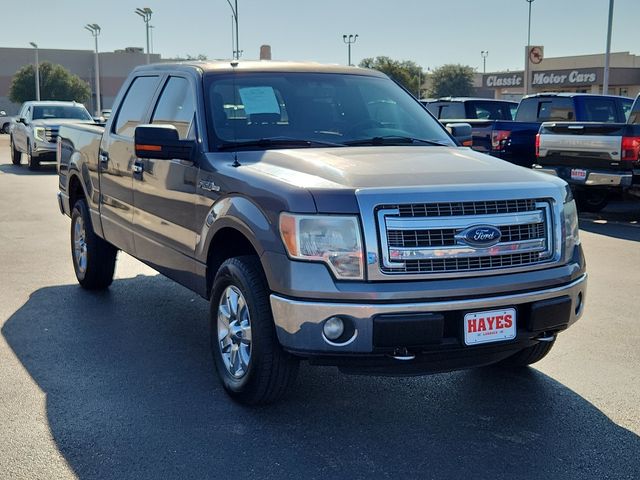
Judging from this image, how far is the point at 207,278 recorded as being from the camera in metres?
5.01

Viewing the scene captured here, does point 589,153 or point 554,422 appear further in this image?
point 589,153

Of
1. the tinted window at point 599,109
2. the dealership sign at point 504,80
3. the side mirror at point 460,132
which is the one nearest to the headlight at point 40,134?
the tinted window at point 599,109

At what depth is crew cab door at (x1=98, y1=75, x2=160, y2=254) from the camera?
626cm

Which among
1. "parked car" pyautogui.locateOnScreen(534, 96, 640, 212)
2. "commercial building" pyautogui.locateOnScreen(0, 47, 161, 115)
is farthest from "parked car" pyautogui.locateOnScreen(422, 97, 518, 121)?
"commercial building" pyautogui.locateOnScreen(0, 47, 161, 115)

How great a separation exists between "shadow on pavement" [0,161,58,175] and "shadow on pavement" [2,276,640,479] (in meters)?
16.3

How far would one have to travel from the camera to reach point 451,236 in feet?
13.2

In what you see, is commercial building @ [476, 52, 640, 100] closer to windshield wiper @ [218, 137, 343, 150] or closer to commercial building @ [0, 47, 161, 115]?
commercial building @ [0, 47, 161, 115]

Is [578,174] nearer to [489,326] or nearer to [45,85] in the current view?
[489,326]

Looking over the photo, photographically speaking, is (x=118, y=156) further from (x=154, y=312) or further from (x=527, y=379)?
(x=527, y=379)

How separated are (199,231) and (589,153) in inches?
338

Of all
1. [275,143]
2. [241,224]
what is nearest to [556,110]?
[275,143]

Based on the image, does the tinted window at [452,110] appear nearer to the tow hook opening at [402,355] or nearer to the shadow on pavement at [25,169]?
the shadow on pavement at [25,169]

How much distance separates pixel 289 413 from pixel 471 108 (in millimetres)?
15752

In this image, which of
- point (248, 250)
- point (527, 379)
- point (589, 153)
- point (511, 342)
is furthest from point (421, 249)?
point (589, 153)
